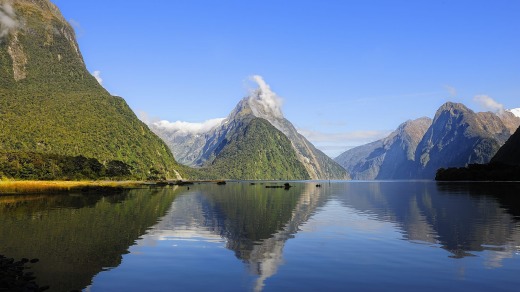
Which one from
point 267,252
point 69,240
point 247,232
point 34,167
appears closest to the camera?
point 267,252

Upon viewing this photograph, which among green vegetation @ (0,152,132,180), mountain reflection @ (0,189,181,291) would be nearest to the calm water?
mountain reflection @ (0,189,181,291)

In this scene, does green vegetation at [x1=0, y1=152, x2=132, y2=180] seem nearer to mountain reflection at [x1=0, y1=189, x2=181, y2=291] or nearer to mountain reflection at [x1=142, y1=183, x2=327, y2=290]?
mountain reflection at [x1=0, y1=189, x2=181, y2=291]

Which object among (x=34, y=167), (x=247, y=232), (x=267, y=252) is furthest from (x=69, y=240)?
(x=34, y=167)

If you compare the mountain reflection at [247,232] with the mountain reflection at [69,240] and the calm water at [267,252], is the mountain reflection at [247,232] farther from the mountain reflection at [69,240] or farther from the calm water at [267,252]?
the mountain reflection at [69,240]

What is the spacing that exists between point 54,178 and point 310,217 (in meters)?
149

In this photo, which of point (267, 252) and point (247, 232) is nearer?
point (267, 252)

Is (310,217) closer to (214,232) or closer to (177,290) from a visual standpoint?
(214,232)

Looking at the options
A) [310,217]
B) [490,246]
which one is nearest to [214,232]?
[310,217]

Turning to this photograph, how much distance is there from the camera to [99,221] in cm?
6159

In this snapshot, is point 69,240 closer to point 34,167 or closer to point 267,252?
point 267,252

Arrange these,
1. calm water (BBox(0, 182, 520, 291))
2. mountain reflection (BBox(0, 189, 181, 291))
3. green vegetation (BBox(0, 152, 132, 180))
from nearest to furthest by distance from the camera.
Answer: calm water (BBox(0, 182, 520, 291)) < mountain reflection (BBox(0, 189, 181, 291)) < green vegetation (BBox(0, 152, 132, 180))

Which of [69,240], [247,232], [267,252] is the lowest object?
[267,252]

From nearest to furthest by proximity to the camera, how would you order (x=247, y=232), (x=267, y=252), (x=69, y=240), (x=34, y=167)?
(x=267, y=252)
(x=69, y=240)
(x=247, y=232)
(x=34, y=167)

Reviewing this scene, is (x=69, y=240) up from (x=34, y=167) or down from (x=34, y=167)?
down
